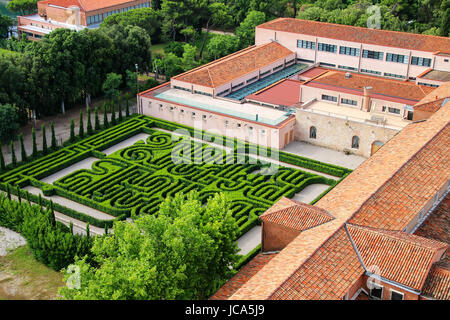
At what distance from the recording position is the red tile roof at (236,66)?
6412 cm

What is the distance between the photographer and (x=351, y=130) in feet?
183

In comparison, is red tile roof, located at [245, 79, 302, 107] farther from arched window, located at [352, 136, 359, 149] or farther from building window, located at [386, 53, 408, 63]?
building window, located at [386, 53, 408, 63]

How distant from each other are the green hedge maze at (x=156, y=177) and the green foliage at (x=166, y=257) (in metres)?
9.88

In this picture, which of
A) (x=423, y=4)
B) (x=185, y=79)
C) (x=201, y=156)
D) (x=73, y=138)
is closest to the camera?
(x=201, y=156)

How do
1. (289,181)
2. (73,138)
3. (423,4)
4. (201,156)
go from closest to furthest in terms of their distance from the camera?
(289,181) → (201,156) → (73,138) → (423,4)

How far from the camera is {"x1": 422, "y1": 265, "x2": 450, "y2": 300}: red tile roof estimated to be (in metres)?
29.1

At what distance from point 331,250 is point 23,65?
44753 millimetres

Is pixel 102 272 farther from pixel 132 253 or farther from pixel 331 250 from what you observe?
pixel 331 250

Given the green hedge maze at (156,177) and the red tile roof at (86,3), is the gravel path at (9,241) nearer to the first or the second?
the green hedge maze at (156,177)

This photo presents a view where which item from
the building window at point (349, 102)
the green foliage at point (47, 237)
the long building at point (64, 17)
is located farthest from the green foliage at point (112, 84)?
the building window at point (349, 102)

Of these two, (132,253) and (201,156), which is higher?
(132,253)

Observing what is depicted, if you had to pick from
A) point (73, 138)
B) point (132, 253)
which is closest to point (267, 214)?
point (132, 253)

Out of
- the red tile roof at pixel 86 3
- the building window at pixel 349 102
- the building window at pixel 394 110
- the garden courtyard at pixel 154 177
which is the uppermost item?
the red tile roof at pixel 86 3

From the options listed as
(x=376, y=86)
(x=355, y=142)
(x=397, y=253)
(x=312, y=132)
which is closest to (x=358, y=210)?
(x=397, y=253)
